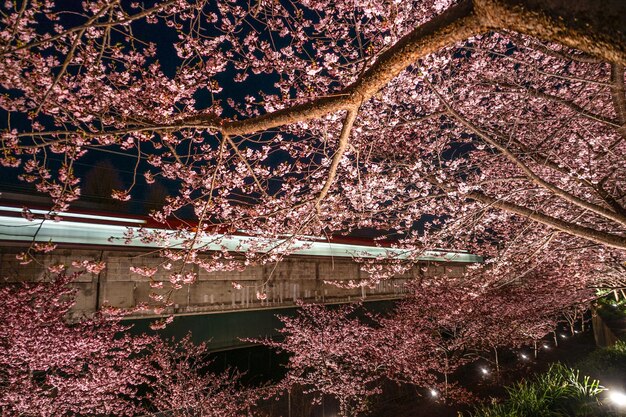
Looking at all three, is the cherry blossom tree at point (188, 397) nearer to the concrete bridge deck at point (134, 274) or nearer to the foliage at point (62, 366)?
the foliage at point (62, 366)

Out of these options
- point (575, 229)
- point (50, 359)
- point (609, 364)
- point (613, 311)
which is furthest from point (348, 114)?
point (613, 311)

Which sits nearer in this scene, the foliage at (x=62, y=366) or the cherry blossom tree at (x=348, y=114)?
the cherry blossom tree at (x=348, y=114)

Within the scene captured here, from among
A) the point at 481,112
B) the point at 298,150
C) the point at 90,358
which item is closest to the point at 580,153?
the point at 481,112

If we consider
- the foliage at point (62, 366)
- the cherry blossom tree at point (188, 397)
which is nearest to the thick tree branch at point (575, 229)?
the cherry blossom tree at point (188, 397)

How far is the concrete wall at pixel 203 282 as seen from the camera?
10.4 meters

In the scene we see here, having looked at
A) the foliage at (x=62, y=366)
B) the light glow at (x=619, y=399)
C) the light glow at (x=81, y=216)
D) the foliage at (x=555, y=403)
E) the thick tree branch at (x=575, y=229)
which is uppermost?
the light glow at (x=81, y=216)

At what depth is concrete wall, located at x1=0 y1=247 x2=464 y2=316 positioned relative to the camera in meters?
10.4

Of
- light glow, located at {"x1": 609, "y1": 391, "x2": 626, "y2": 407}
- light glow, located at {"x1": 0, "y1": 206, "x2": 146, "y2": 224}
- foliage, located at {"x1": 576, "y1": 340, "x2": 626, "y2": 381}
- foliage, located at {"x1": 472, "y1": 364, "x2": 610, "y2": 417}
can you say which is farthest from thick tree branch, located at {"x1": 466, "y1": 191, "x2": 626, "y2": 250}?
light glow, located at {"x1": 0, "y1": 206, "x2": 146, "y2": 224}

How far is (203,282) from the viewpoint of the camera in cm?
1312

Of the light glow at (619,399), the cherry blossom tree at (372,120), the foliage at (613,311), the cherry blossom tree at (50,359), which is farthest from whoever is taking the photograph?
the foliage at (613,311)

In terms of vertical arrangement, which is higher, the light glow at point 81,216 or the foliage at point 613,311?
the light glow at point 81,216

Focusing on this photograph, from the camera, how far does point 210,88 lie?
20.2 feet

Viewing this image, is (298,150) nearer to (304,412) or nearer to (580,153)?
(580,153)

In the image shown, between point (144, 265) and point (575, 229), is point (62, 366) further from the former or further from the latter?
point (575, 229)
